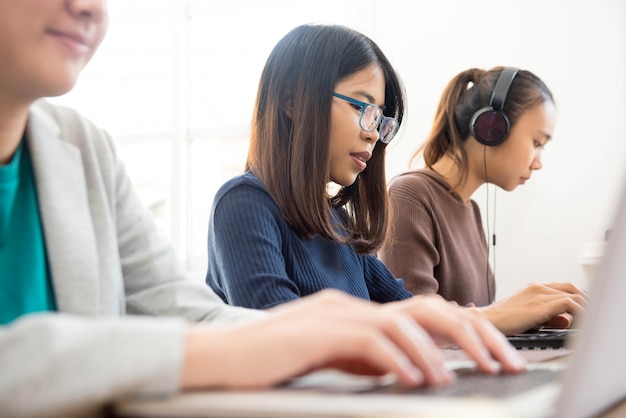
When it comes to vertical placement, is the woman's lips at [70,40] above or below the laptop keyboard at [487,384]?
above

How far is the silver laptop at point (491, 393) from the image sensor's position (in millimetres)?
320

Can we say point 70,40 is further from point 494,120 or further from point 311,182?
point 494,120

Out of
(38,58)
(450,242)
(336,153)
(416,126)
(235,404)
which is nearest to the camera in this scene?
(235,404)

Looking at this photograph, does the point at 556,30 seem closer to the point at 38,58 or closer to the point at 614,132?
the point at 614,132

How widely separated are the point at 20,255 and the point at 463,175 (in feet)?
5.33

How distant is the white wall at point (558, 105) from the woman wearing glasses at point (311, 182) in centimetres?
168

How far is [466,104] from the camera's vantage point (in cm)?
216

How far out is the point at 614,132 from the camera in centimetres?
303

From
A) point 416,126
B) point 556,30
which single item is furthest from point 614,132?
point 416,126

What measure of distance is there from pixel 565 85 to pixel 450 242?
1512 millimetres

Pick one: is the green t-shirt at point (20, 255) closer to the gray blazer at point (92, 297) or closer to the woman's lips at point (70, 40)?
the gray blazer at point (92, 297)

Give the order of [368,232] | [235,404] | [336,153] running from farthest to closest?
[368,232] < [336,153] < [235,404]

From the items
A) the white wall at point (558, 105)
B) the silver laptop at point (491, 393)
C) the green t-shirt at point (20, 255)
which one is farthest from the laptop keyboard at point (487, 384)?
the white wall at point (558, 105)

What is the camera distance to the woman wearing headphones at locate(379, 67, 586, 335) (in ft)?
6.04
